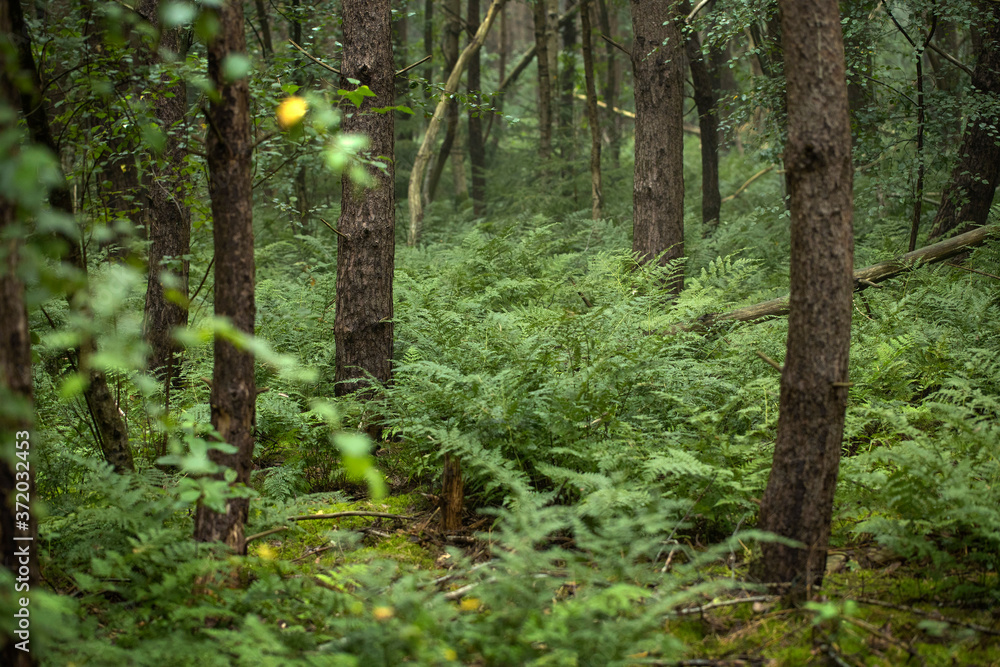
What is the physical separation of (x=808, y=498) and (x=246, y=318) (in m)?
2.66

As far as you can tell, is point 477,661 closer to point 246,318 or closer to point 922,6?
point 246,318

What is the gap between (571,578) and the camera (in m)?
2.79

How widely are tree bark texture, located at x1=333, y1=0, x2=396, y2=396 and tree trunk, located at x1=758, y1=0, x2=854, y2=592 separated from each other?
333 centimetres

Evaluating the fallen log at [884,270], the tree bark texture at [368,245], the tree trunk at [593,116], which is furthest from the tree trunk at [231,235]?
the tree trunk at [593,116]

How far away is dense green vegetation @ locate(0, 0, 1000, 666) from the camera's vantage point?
252cm

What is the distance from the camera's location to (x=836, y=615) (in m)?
2.80

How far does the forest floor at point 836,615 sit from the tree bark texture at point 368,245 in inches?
80.3

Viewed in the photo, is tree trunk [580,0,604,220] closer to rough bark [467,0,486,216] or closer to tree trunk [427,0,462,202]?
tree trunk [427,0,462,202]

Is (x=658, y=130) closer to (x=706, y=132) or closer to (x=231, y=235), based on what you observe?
(x=706, y=132)

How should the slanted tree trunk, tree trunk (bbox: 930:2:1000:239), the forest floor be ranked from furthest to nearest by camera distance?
tree trunk (bbox: 930:2:1000:239) < the slanted tree trunk < the forest floor

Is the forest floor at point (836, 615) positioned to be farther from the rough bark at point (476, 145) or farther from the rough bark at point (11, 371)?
the rough bark at point (476, 145)

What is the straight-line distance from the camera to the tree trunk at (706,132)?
1181cm

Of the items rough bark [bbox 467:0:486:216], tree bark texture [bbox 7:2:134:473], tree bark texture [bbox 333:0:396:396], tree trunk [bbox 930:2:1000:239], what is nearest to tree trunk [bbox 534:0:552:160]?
rough bark [bbox 467:0:486:216]

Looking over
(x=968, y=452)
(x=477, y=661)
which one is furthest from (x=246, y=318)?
(x=968, y=452)
